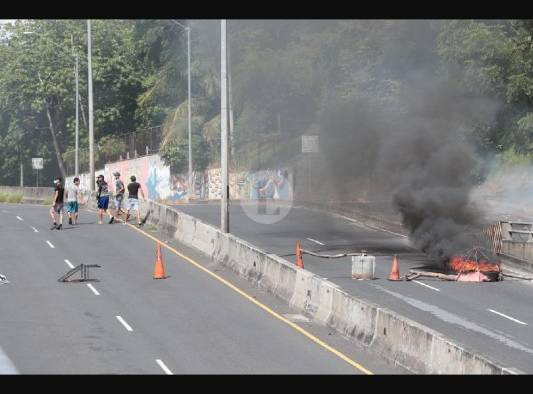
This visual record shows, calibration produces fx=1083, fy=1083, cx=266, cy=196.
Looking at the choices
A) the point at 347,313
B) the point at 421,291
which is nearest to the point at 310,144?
the point at 421,291

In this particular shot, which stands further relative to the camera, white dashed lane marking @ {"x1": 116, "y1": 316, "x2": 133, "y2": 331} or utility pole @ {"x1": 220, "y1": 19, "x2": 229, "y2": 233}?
utility pole @ {"x1": 220, "y1": 19, "x2": 229, "y2": 233}

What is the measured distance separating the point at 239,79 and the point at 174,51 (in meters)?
16.9

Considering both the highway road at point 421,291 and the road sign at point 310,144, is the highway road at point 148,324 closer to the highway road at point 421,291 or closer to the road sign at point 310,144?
the highway road at point 421,291

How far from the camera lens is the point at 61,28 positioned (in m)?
90.3

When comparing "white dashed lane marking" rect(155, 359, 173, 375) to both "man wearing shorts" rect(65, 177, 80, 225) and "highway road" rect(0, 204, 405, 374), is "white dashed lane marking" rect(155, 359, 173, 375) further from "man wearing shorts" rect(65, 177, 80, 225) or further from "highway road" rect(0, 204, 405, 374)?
"man wearing shorts" rect(65, 177, 80, 225)

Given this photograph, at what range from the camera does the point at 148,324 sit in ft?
69.2

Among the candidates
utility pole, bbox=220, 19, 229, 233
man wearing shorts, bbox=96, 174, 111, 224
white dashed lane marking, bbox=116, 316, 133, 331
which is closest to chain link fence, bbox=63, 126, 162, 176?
man wearing shorts, bbox=96, 174, 111, 224

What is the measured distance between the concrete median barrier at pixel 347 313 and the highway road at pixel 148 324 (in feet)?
0.90

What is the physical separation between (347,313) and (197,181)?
51.8m

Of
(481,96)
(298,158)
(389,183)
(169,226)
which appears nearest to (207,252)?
(169,226)

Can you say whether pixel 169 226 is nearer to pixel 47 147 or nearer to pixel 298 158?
pixel 298 158

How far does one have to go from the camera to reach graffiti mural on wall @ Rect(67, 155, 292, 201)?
6294 cm

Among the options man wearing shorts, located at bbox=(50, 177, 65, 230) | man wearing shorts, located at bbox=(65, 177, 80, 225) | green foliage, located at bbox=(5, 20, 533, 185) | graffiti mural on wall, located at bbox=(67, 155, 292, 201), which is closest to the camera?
man wearing shorts, located at bbox=(50, 177, 65, 230)

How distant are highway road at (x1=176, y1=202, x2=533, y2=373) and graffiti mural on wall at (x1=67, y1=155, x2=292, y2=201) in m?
18.9
